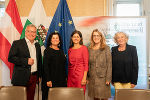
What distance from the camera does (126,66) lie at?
239cm

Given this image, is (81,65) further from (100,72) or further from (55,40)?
(55,40)

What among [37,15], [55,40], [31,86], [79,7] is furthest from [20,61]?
[79,7]

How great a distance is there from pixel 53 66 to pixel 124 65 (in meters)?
1.13

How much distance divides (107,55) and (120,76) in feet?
1.31

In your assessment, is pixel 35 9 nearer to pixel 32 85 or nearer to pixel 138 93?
pixel 32 85

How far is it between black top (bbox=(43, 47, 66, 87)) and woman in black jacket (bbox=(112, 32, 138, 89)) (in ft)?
2.84

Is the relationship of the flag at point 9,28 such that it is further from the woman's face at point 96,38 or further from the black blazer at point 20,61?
the woman's face at point 96,38

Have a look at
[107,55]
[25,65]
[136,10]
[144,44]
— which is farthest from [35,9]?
[136,10]

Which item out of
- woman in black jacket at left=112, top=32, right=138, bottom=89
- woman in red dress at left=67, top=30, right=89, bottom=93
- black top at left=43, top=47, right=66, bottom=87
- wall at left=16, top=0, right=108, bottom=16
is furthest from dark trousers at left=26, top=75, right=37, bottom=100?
wall at left=16, top=0, right=108, bottom=16

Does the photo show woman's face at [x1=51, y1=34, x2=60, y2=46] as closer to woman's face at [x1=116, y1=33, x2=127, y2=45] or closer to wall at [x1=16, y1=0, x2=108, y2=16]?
woman's face at [x1=116, y1=33, x2=127, y2=45]

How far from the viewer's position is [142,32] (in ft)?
10.3

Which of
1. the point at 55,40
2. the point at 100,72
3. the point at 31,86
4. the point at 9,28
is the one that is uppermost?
the point at 9,28

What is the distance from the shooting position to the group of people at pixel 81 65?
2.36 meters

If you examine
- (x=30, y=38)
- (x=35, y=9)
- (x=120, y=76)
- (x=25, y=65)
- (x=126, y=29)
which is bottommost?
(x=120, y=76)
